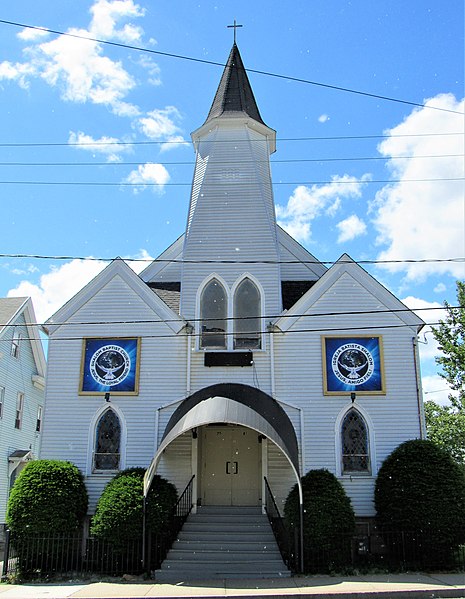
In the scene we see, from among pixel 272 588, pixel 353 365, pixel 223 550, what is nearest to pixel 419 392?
pixel 353 365

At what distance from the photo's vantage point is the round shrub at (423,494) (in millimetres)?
14422

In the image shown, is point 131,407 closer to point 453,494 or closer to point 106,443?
point 106,443

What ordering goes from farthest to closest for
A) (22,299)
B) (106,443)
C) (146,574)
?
(22,299) < (106,443) < (146,574)

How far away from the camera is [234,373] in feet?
58.5

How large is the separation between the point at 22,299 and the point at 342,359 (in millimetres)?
16171

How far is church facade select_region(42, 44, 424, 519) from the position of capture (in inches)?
677

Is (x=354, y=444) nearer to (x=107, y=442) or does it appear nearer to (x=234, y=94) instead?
(x=107, y=442)

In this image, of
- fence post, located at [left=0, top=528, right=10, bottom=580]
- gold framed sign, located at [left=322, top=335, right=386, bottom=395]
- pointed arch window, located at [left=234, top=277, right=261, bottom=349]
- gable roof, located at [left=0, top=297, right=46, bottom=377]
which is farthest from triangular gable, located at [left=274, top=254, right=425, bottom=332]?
gable roof, located at [left=0, top=297, right=46, bottom=377]

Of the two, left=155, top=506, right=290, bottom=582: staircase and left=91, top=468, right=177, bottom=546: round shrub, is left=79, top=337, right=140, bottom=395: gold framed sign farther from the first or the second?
left=155, top=506, right=290, bottom=582: staircase

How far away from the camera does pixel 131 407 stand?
1761 cm

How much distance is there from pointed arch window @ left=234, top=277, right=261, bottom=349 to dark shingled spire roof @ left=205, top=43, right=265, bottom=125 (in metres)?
6.05

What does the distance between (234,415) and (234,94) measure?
467 inches

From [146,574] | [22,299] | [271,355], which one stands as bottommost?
[146,574]

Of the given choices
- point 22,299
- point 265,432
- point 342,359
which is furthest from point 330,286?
point 22,299
